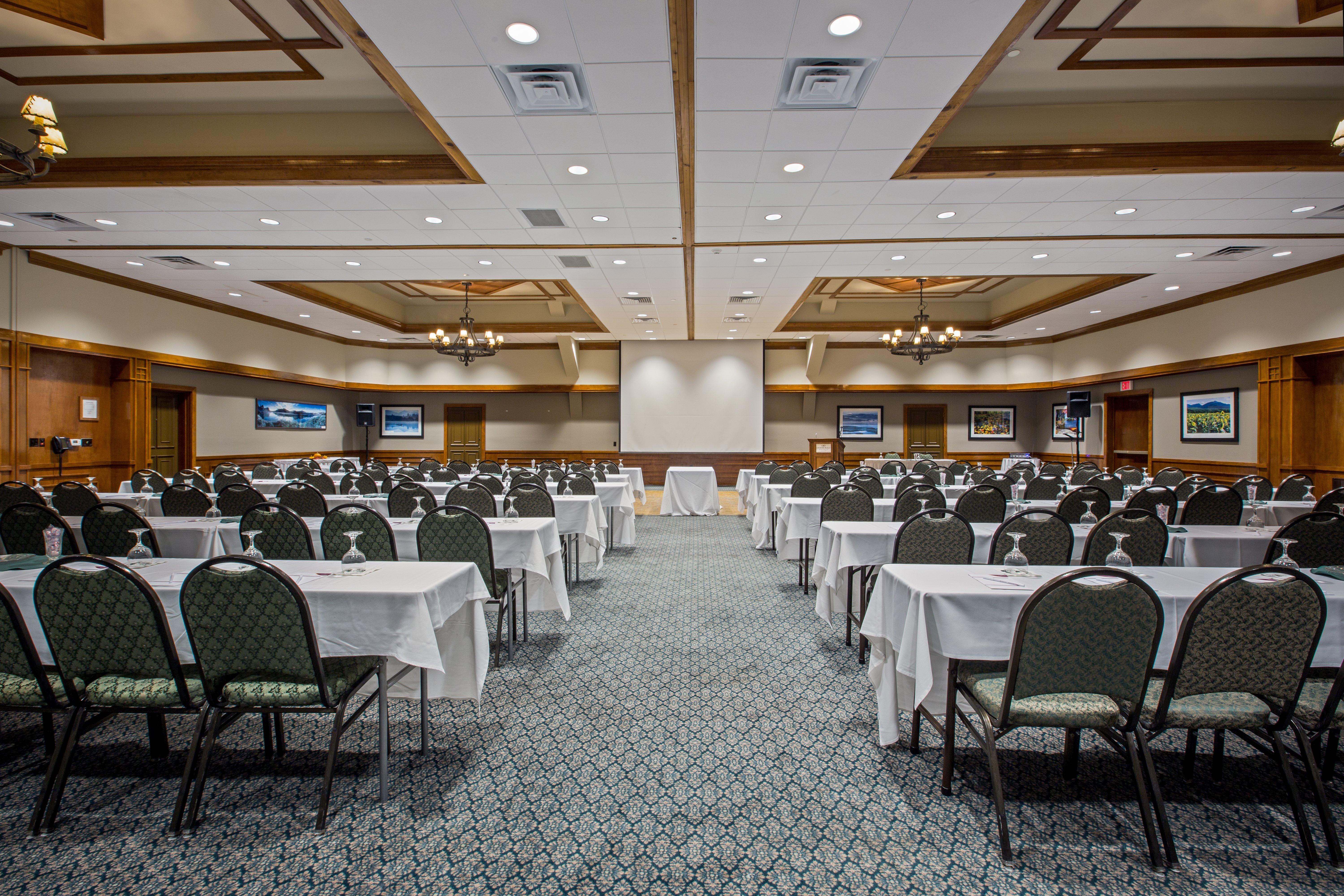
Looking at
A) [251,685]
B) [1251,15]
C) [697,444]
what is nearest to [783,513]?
[251,685]

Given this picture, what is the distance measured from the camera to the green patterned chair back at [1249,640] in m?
1.91

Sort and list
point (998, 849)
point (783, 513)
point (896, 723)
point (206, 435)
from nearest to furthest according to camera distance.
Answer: point (998, 849), point (896, 723), point (783, 513), point (206, 435)

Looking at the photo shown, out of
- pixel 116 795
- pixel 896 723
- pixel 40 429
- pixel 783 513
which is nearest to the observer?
pixel 116 795

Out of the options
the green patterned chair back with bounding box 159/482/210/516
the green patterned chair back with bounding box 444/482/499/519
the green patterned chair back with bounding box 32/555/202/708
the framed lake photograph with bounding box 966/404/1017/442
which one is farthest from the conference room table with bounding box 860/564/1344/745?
the framed lake photograph with bounding box 966/404/1017/442

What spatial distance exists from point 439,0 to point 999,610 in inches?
159

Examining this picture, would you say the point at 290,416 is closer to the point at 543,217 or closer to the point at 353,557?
the point at 543,217

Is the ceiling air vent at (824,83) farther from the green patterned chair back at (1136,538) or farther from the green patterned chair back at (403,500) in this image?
the green patterned chair back at (403,500)

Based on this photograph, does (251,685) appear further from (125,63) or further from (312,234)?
(312,234)

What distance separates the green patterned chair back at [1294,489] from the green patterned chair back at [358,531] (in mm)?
9087

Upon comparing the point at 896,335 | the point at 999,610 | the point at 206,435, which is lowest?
the point at 999,610

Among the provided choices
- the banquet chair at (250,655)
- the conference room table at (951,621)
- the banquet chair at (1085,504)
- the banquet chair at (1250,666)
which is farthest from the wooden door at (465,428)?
the banquet chair at (1250,666)

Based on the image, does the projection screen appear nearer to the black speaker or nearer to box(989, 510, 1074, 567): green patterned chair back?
the black speaker

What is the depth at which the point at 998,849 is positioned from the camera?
210 cm

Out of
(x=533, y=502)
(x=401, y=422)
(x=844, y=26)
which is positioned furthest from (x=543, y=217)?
(x=401, y=422)
